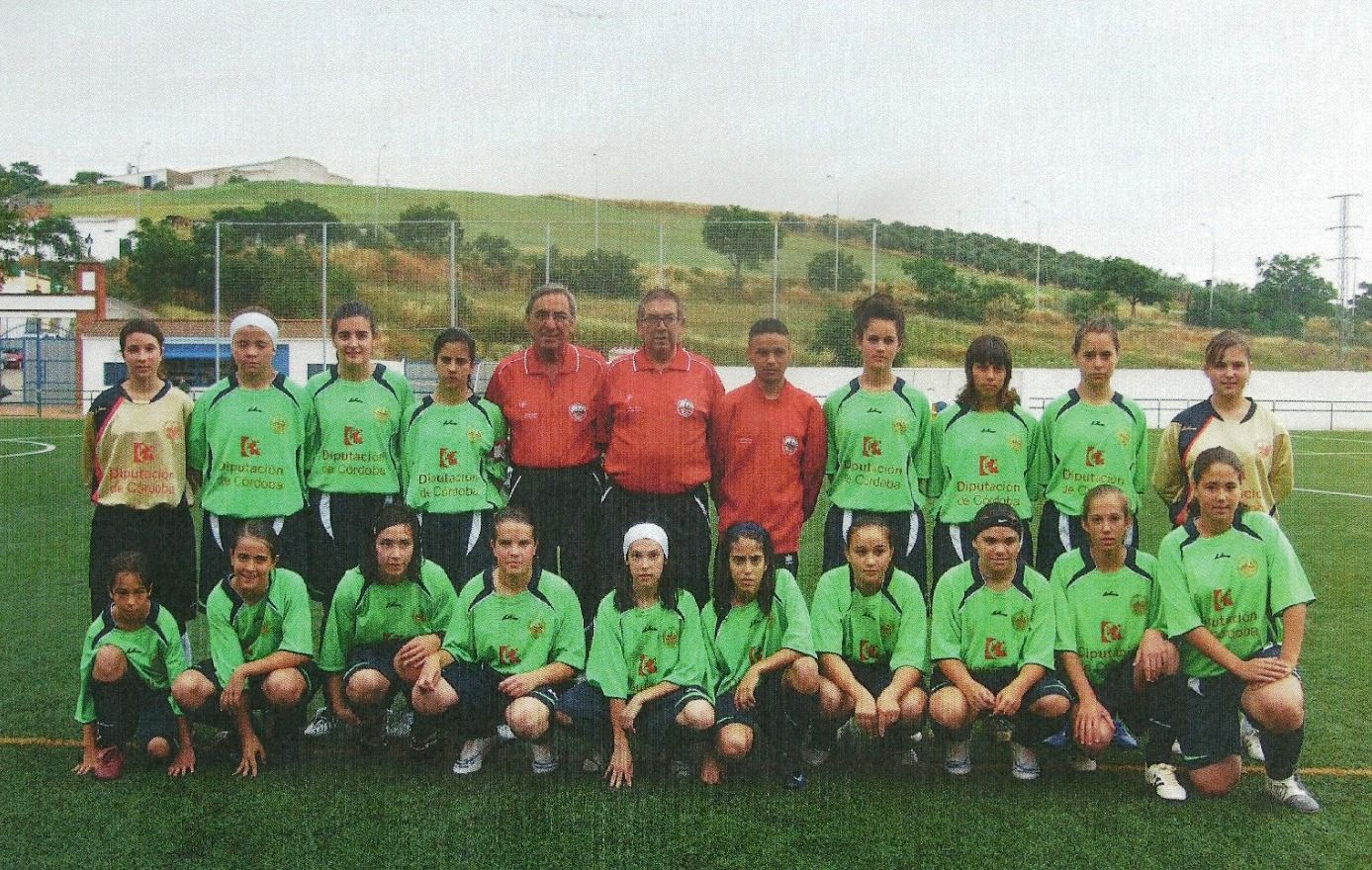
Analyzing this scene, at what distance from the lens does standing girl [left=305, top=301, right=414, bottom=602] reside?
4.20 m

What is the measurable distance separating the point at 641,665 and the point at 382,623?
100 cm

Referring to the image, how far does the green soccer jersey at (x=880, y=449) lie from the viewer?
162 inches

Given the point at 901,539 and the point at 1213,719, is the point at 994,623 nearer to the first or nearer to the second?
the point at 901,539

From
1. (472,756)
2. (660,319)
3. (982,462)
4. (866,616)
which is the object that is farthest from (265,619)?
(982,462)

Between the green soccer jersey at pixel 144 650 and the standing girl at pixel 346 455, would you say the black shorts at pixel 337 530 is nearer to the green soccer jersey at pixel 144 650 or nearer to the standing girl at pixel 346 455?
the standing girl at pixel 346 455

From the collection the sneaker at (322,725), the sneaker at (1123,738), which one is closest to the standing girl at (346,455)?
the sneaker at (322,725)

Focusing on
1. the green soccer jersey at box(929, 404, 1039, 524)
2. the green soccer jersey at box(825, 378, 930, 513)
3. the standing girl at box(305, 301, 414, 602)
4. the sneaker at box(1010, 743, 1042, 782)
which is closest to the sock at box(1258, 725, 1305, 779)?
the sneaker at box(1010, 743, 1042, 782)

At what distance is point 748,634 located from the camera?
3736 millimetres

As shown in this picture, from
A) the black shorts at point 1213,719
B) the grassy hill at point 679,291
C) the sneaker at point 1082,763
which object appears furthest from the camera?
the grassy hill at point 679,291

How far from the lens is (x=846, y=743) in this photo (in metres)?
3.98

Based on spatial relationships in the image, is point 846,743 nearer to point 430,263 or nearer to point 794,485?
point 794,485

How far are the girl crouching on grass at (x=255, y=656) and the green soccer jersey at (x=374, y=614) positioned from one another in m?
0.10

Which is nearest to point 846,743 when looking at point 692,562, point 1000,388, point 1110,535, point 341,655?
point 692,562

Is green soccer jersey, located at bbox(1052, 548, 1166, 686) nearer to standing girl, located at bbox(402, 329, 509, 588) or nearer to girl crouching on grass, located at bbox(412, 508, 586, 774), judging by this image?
girl crouching on grass, located at bbox(412, 508, 586, 774)
